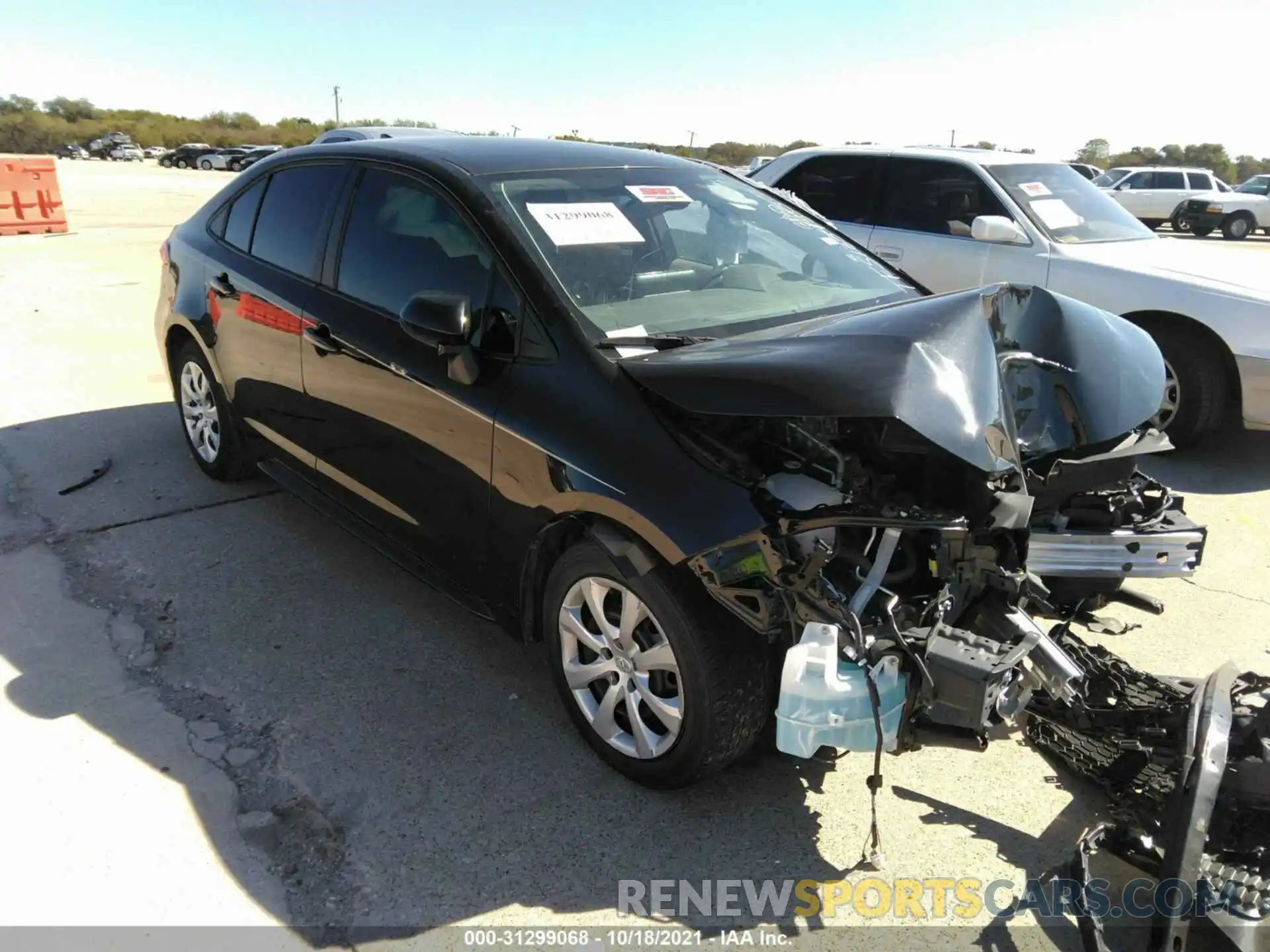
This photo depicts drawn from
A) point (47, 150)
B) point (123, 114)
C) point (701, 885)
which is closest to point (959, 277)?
point (701, 885)

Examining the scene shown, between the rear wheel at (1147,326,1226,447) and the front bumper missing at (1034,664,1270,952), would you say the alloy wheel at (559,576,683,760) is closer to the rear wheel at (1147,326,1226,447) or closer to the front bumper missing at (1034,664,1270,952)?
the front bumper missing at (1034,664,1270,952)

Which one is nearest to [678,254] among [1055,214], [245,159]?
[1055,214]

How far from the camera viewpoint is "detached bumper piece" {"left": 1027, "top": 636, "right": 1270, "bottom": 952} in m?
2.10

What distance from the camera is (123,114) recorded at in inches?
3546

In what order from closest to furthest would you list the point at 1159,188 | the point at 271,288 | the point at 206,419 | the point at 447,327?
the point at 447,327 → the point at 271,288 → the point at 206,419 → the point at 1159,188

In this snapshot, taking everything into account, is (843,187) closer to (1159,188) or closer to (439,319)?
(439,319)

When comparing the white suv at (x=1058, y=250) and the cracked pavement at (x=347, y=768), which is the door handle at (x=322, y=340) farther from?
the white suv at (x=1058, y=250)

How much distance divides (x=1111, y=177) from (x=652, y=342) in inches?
1155

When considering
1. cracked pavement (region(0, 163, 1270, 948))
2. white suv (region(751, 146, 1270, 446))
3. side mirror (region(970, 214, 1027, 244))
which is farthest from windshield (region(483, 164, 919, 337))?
side mirror (region(970, 214, 1027, 244))

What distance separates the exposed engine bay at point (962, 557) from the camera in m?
2.23

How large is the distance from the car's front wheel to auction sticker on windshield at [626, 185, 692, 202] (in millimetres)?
1501

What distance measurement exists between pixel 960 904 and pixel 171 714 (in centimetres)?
263

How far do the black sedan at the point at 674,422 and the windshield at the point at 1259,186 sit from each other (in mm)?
27505

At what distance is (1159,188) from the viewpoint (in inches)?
964
